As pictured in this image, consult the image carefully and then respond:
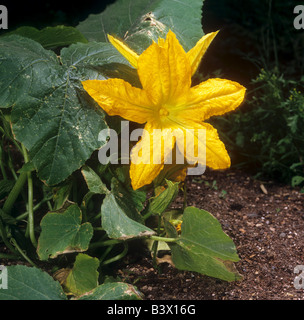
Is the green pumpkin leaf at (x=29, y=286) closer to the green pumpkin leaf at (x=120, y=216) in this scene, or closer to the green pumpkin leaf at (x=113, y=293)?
the green pumpkin leaf at (x=113, y=293)

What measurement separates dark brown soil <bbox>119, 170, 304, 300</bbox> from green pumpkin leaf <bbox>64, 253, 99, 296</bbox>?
0.16 m

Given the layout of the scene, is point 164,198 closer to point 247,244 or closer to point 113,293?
point 113,293

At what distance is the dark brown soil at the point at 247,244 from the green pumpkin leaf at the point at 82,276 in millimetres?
160

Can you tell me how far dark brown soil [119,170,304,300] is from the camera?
123cm

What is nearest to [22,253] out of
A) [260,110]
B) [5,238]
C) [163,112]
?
[5,238]

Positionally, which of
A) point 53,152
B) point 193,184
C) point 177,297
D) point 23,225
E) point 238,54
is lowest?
point 177,297

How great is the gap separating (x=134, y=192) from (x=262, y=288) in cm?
44

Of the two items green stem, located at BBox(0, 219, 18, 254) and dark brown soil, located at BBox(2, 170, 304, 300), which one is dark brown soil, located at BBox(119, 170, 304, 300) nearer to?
dark brown soil, located at BBox(2, 170, 304, 300)

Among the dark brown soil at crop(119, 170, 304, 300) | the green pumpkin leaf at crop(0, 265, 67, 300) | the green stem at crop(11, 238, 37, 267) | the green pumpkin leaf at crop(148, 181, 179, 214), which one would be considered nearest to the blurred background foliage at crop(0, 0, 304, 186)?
the dark brown soil at crop(119, 170, 304, 300)

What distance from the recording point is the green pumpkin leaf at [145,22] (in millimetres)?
1324

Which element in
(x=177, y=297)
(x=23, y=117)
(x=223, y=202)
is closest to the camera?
(x=23, y=117)

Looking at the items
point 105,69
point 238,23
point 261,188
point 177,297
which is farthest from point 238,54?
point 177,297

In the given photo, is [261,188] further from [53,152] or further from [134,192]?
[53,152]

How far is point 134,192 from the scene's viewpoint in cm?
124
